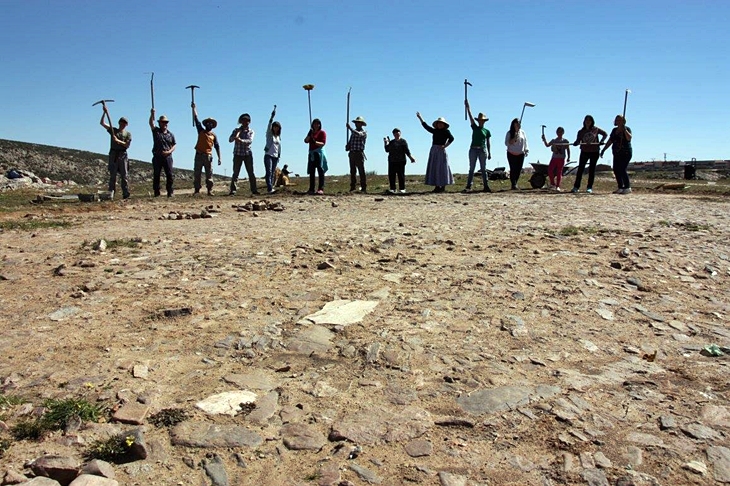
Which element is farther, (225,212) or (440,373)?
(225,212)

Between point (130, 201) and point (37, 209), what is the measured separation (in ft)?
5.88

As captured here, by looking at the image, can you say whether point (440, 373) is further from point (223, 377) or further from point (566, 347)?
point (223, 377)

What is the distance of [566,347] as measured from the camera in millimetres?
3545

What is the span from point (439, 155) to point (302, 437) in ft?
41.0

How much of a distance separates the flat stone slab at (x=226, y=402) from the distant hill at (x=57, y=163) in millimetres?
25966

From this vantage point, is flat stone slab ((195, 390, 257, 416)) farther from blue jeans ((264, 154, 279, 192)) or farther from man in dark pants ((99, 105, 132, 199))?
blue jeans ((264, 154, 279, 192))

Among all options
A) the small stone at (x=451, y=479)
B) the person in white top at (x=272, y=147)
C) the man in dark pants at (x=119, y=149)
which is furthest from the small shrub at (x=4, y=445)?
the person in white top at (x=272, y=147)

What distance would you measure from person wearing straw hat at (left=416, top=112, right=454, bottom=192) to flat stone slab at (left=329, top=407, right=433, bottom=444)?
1206 cm

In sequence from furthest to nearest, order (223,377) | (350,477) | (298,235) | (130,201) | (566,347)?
(130,201) → (298,235) → (566,347) → (223,377) → (350,477)

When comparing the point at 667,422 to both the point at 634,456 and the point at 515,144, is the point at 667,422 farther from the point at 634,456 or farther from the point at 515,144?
the point at 515,144

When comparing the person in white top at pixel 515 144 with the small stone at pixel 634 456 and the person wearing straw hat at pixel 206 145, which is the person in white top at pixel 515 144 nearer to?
the person wearing straw hat at pixel 206 145

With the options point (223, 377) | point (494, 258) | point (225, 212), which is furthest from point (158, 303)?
point (225, 212)

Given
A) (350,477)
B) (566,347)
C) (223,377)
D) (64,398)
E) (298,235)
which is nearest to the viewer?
(350,477)

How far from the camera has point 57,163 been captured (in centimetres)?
2752
